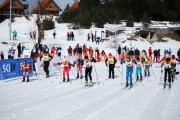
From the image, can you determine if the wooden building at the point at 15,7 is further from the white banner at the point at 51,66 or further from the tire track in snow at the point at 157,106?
the tire track in snow at the point at 157,106

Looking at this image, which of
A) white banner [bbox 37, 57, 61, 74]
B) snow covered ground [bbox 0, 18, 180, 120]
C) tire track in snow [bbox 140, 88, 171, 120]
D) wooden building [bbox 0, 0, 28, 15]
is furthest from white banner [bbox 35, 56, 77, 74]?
wooden building [bbox 0, 0, 28, 15]

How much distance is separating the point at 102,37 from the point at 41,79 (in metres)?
29.3

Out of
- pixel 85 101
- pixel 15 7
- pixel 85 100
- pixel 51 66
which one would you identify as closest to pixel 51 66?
pixel 51 66

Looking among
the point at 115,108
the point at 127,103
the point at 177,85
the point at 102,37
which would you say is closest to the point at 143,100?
the point at 127,103

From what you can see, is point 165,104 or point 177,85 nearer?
point 165,104

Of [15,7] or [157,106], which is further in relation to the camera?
[15,7]

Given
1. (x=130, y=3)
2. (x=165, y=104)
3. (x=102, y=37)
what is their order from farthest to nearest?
(x=130, y=3) < (x=102, y=37) < (x=165, y=104)

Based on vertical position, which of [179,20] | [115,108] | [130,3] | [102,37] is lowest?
[115,108]

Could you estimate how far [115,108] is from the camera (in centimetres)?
1085

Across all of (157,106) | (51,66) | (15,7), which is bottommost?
(157,106)

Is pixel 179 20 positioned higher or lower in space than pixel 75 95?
higher

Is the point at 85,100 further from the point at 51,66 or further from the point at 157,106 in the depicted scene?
the point at 51,66

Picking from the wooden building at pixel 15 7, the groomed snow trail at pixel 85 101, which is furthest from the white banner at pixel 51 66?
the wooden building at pixel 15 7

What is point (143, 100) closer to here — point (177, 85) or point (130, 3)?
point (177, 85)
